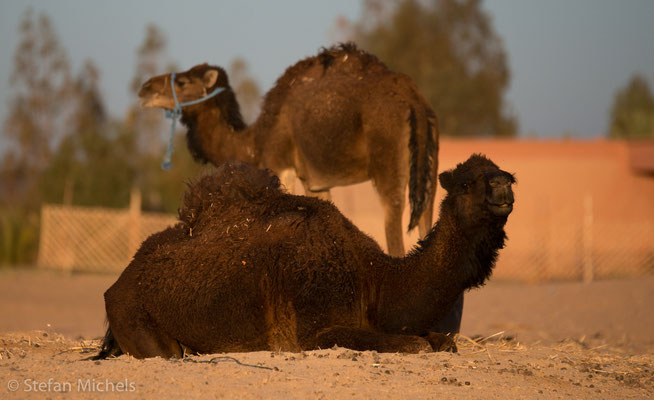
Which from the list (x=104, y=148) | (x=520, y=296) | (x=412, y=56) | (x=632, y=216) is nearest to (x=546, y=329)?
(x=520, y=296)

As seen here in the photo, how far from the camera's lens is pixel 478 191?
4523mm

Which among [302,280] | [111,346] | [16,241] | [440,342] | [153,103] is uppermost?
[153,103]

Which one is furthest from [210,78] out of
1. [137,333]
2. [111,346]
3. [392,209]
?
[137,333]

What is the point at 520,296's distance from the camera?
17.0 metres

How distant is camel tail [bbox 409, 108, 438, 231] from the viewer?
7.55 m

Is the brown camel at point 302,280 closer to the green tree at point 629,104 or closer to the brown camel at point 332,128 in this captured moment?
the brown camel at point 332,128

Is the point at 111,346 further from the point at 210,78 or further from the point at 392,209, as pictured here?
the point at 210,78

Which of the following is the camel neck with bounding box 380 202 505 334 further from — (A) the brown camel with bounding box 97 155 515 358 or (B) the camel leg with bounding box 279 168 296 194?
(B) the camel leg with bounding box 279 168 296 194

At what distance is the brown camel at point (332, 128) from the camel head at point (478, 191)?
8.56ft

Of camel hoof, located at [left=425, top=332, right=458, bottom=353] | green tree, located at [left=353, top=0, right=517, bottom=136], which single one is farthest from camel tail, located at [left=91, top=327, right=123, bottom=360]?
green tree, located at [left=353, top=0, right=517, bottom=136]

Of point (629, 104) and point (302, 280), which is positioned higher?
point (629, 104)

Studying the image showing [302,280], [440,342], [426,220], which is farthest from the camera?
[426,220]

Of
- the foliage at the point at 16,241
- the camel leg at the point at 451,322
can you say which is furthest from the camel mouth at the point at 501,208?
the foliage at the point at 16,241

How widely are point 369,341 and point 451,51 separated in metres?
49.5
